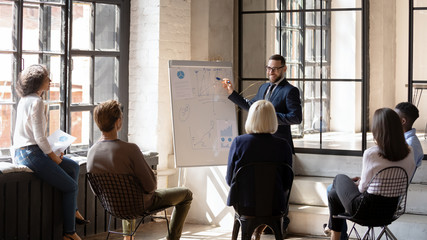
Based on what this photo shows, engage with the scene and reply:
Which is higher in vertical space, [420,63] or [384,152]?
[420,63]

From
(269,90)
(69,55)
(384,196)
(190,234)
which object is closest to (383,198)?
(384,196)

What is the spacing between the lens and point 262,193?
4309mm

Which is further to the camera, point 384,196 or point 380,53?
point 380,53

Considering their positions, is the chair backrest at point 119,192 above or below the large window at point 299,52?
below

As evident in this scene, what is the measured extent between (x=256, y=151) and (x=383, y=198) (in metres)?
0.91

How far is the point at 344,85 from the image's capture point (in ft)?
34.6

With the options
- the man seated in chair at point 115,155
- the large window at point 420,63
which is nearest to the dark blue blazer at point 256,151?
the man seated in chair at point 115,155

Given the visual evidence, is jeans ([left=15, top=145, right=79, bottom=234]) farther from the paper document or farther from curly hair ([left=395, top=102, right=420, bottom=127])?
curly hair ([left=395, top=102, right=420, bottom=127])

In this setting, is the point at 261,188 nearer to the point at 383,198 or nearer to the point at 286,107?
the point at 383,198

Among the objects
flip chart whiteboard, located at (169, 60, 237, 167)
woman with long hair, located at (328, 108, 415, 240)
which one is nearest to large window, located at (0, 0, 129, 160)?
flip chart whiteboard, located at (169, 60, 237, 167)

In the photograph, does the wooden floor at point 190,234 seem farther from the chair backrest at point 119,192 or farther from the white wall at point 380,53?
the white wall at point 380,53

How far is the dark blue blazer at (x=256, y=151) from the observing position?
4332mm

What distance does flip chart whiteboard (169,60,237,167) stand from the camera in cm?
587

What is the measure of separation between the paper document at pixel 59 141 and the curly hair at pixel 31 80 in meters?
0.40
